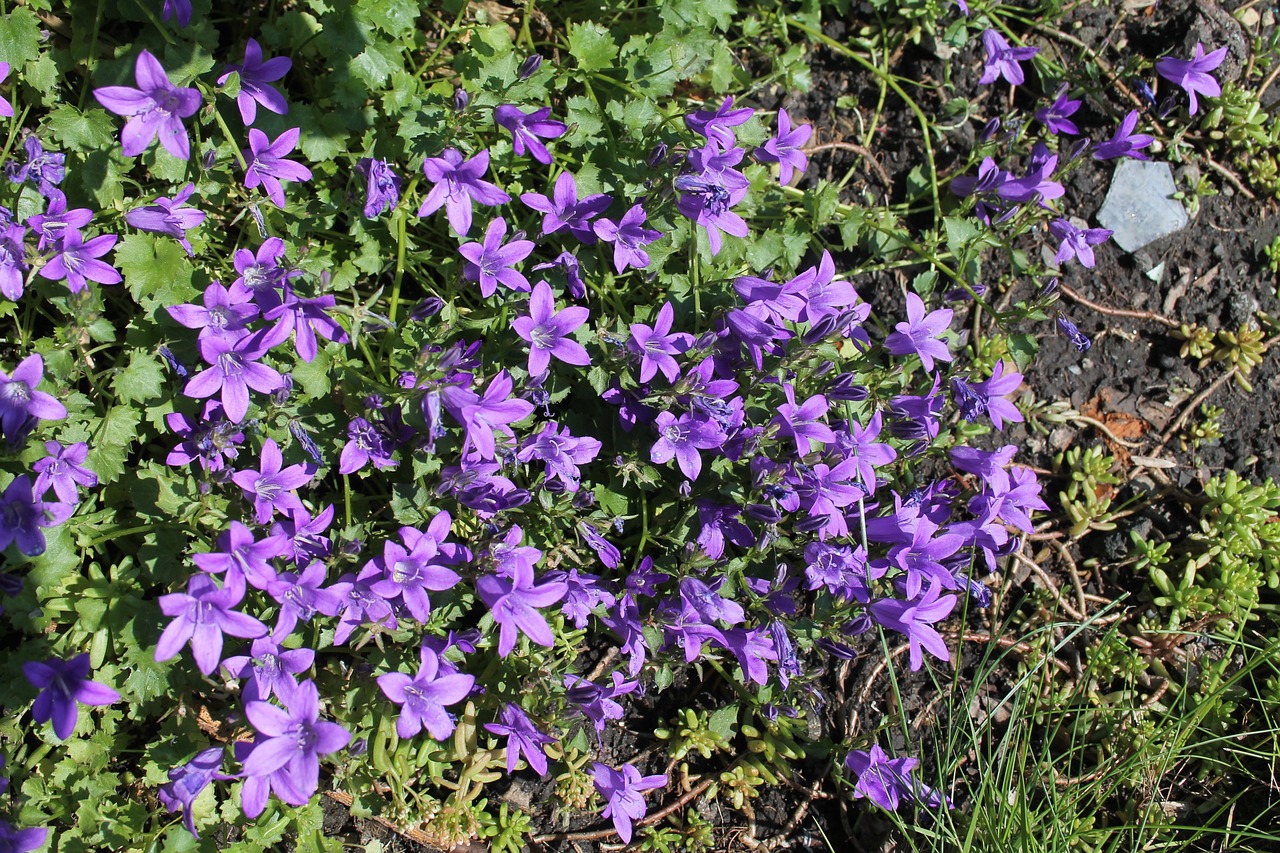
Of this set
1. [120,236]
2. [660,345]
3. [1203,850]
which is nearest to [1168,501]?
[1203,850]

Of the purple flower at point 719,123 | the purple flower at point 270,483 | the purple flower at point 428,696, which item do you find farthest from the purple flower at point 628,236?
the purple flower at point 428,696

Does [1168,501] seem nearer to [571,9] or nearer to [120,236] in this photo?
[571,9]

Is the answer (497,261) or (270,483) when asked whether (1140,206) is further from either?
(270,483)

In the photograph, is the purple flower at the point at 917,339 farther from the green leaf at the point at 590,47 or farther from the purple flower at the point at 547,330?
the green leaf at the point at 590,47

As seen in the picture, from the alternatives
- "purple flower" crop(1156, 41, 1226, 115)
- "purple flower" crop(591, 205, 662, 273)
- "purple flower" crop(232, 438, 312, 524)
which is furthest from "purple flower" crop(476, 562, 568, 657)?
"purple flower" crop(1156, 41, 1226, 115)

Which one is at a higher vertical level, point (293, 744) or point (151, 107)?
point (151, 107)

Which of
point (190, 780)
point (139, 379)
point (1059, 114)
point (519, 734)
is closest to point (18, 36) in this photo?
point (139, 379)
